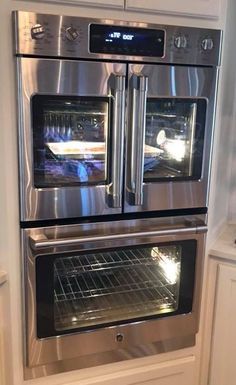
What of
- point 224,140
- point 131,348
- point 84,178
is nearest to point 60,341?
point 131,348

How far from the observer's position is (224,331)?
6.22 feet

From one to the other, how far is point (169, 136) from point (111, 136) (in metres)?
0.26

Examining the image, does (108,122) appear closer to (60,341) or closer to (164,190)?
(164,190)

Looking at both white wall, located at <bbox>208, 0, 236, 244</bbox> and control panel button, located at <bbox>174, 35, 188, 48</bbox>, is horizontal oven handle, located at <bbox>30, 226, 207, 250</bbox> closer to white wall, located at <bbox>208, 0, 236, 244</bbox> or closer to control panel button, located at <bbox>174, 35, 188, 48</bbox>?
white wall, located at <bbox>208, 0, 236, 244</bbox>

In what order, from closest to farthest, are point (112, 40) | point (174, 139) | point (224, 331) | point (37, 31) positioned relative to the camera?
1. point (37, 31)
2. point (112, 40)
3. point (174, 139)
4. point (224, 331)

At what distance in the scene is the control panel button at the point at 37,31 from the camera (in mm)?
1360

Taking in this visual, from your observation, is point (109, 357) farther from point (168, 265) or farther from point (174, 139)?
point (174, 139)

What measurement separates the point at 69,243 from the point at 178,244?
0.46 m

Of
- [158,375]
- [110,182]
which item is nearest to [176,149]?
[110,182]

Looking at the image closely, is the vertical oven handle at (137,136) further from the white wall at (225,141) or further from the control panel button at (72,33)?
Answer: the white wall at (225,141)

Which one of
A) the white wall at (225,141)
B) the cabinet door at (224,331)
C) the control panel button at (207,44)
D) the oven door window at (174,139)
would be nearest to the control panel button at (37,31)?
the oven door window at (174,139)

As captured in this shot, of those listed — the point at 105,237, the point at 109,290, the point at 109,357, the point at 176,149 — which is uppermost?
the point at 176,149

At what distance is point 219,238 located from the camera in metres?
1.99

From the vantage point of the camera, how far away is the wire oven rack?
167 cm
